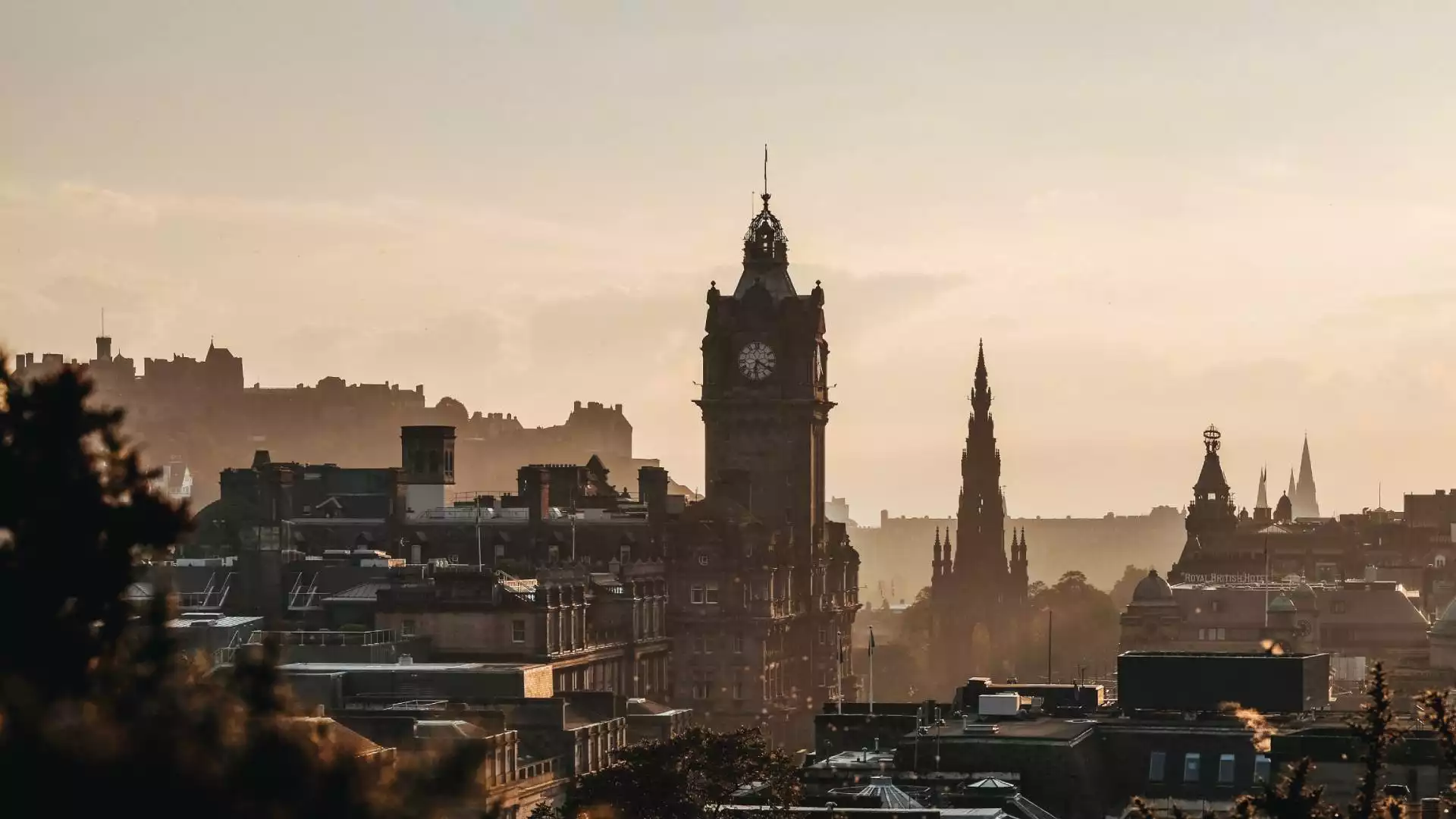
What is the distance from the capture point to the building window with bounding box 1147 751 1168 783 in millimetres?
91375

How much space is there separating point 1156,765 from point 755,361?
95477 mm

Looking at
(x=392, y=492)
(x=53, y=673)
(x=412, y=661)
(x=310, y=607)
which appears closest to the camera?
(x=53, y=673)

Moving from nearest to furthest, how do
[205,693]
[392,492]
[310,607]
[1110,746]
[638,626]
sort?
[205,693] < [1110,746] < [310,607] < [638,626] < [392,492]

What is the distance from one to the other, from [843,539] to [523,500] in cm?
2480

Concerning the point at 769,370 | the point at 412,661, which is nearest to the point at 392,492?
the point at 769,370

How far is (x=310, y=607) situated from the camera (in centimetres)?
14962

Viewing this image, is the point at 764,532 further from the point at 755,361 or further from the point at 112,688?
the point at 112,688

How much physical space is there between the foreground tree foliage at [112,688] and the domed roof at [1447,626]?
147 metres

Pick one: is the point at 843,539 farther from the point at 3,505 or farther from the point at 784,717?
the point at 3,505

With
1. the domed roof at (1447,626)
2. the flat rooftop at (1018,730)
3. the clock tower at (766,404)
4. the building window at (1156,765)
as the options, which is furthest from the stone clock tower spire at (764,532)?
the building window at (1156,765)

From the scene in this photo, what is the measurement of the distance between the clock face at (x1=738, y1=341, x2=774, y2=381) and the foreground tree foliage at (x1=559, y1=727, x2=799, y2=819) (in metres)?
89.6

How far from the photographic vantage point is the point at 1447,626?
6914 inches

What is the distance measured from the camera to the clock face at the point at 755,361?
18538cm

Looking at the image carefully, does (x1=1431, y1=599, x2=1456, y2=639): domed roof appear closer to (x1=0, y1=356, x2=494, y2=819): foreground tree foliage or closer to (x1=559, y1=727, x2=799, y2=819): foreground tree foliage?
Answer: (x1=559, y1=727, x2=799, y2=819): foreground tree foliage
